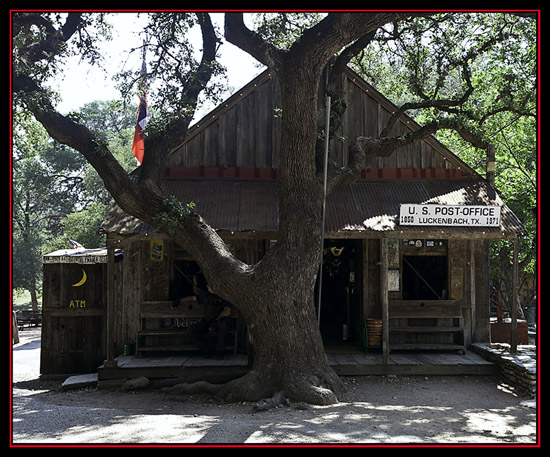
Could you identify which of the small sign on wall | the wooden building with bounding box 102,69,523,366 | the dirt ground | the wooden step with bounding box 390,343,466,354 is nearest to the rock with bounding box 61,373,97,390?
the dirt ground

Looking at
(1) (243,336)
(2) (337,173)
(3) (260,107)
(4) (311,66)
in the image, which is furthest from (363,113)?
(1) (243,336)

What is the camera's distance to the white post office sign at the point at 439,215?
11898 mm

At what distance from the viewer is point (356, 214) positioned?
12.4m

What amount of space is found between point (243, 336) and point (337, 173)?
14.0 ft

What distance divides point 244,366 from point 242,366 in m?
0.04

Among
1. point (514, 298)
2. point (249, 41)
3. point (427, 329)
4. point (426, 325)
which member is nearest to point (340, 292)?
point (426, 325)

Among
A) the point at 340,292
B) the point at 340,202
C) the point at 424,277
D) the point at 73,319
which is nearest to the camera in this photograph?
the point at 340,202

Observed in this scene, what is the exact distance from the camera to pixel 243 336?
43.0 ft

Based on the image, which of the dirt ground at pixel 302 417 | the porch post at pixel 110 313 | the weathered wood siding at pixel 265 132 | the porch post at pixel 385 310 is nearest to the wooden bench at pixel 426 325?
the porch post at pixel 385 310

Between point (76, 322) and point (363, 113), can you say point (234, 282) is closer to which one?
point (76, 322)

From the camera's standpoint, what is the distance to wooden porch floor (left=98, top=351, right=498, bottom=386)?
1148 cm

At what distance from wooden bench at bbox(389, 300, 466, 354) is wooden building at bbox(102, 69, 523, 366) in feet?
0.07

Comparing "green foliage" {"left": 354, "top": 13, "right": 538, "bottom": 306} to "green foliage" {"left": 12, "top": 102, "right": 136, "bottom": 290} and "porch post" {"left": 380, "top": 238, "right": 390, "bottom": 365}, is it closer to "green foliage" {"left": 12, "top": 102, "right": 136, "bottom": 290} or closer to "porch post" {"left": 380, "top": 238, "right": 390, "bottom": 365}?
"porch post" {"left": 380, "top": 238, "right": 390, "bottom": 365}

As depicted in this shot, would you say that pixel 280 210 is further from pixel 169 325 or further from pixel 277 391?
pixel 169 325
